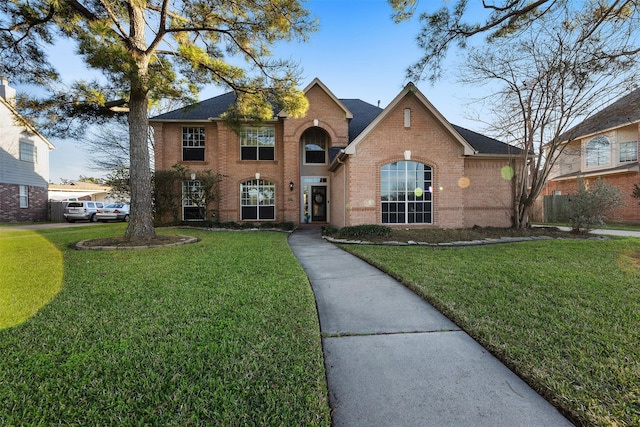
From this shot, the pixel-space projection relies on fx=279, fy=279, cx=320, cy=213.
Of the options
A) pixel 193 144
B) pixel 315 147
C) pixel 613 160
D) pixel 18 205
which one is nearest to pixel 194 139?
pixel 193 144

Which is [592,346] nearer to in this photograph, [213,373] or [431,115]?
[213,373]

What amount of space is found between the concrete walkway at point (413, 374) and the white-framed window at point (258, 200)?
41.6ft

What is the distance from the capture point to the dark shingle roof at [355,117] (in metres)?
12.4

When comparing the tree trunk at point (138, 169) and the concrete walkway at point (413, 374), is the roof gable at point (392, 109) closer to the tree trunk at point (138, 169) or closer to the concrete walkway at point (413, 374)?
the tree trunk at point (138, 169)

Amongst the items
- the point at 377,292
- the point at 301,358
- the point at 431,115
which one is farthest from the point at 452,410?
the point at 431,115

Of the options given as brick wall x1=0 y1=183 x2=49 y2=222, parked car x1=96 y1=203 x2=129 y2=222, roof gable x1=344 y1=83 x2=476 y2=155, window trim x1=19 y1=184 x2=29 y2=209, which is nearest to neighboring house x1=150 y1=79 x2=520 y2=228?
roof gable x1=344 y1=83 x2=476 y2=155

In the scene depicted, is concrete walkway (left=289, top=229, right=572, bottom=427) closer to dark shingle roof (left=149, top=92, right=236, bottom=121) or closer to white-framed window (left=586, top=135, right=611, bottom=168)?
dark shingle roof (left=149, top=92, right=236, bottom=121)

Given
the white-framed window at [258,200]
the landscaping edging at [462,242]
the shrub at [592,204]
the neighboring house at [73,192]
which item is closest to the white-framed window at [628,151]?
the shrub at [592,204]

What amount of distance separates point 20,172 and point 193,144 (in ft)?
47.8

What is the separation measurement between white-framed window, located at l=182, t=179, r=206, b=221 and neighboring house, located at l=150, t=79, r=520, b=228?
0.25 feet

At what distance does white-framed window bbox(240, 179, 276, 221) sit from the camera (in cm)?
1584

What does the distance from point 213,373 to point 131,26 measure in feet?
33.7

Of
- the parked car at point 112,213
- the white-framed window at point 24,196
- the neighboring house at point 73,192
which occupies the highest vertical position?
the neighboring house at point 73,192

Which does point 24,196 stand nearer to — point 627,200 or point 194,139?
point 194,139
